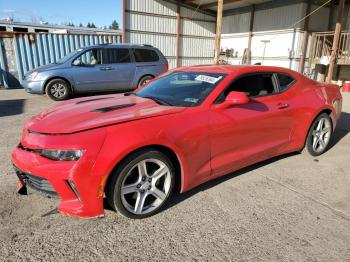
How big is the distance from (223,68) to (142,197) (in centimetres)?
196

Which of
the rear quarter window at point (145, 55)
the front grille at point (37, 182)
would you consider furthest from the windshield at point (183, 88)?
the rear quarter window at point (145, 55)

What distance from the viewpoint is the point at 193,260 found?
2.36 m

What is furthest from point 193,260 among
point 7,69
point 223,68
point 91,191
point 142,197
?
point 7,69

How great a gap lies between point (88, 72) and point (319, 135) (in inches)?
296

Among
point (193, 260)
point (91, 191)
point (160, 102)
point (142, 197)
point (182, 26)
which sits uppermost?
point (182, 26)

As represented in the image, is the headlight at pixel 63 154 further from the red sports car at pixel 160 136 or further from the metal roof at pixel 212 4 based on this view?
the metal roof at pixel 212 4

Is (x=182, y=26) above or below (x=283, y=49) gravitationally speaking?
above

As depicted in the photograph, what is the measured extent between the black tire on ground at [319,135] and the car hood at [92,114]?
2444 millimetres

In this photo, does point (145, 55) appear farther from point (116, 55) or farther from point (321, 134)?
point (321, 134)

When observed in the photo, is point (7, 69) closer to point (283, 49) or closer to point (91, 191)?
point (91, 191)

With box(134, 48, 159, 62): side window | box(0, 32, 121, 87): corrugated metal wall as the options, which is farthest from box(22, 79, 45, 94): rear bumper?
box(0, 32, 121, 87): corrugated metal wall

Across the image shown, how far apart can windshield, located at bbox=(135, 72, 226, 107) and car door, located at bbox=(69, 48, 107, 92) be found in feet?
20.4

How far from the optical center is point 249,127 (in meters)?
3.54

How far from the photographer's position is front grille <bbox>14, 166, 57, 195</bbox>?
2605mm
